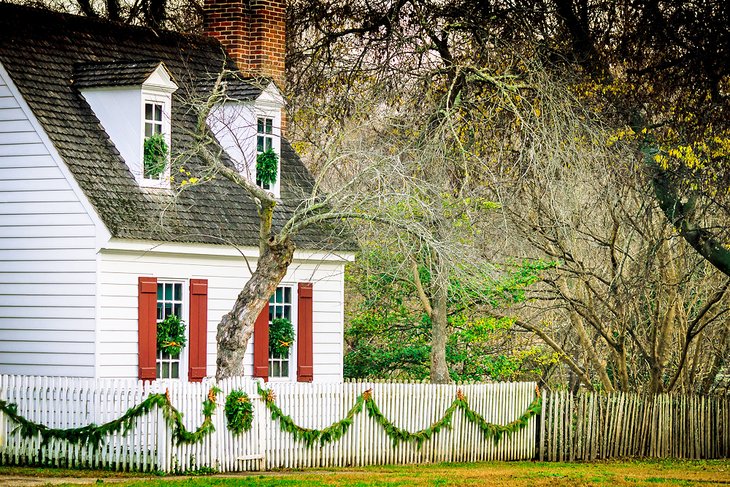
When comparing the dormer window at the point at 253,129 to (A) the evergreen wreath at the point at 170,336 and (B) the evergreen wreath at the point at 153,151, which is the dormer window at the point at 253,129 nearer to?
(B) the evergreen wreath at the point at 153,151

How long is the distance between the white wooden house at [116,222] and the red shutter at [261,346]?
0.03 metres

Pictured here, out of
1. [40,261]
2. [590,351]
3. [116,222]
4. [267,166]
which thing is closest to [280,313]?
[267,166]

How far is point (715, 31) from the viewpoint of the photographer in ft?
63.1

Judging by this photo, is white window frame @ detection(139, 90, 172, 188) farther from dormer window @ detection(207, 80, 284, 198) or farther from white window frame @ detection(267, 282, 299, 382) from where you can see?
white window frame @ detection(267, 282, 299, 382)

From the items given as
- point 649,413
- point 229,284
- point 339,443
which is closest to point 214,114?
point 229,284

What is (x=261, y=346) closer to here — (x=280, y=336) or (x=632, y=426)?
(x=280, y=336)

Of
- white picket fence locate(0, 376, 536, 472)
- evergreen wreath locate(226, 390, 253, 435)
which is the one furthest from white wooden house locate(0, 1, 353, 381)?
evergreen wreath locate(226, 390, 253, 435)

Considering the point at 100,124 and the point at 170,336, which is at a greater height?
the point at 100,124

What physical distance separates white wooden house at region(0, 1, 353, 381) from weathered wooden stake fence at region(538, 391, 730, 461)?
4.62 metres

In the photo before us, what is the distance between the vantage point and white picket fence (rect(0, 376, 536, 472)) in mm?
17531

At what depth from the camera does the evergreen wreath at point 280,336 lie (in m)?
22.5

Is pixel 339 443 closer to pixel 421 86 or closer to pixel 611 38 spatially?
pixel 421 86

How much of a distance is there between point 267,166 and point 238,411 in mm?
6079

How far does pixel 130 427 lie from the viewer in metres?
17.4
